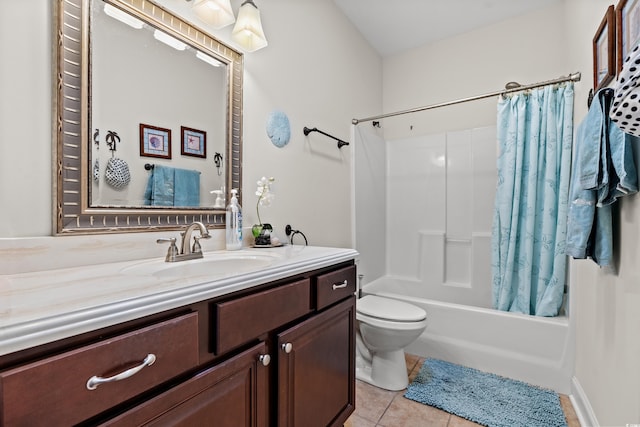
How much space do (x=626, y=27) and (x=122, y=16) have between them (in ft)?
5.82

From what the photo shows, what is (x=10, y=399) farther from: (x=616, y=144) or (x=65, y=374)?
(x=616, y=144)

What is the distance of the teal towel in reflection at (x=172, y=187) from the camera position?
45.6 inches

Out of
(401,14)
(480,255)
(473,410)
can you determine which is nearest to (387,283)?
(480,255)

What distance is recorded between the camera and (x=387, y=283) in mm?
2922

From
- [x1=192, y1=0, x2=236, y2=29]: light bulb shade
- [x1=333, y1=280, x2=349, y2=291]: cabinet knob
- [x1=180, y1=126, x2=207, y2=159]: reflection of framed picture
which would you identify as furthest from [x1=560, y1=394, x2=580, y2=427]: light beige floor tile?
[x1=192, y1=0, x2=236, y2=29]: light bulb shade

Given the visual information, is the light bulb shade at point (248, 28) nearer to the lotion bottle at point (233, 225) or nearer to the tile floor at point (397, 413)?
the lotion bottle at point (233, 225)

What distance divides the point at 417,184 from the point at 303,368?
2.23 metres

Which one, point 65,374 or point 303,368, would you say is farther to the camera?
point 303,368

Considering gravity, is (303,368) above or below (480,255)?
below

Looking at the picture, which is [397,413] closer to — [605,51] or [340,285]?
[340,285]

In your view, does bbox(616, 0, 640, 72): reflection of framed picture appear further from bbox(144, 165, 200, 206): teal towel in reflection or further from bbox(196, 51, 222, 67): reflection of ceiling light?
bbox(144, 165, 200, 206): teal towel in reflection

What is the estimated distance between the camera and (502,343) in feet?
6.34

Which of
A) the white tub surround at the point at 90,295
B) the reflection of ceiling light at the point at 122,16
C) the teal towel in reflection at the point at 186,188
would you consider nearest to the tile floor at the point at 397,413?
the white tub surround at the point at 90,295

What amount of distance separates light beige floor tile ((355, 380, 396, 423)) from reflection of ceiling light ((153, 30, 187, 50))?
6.41 feet
